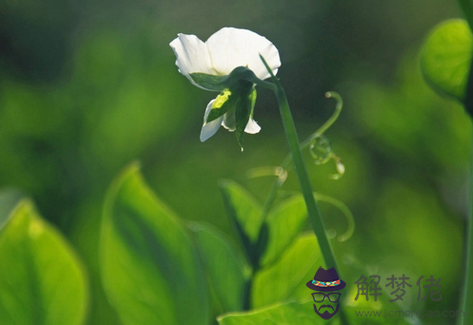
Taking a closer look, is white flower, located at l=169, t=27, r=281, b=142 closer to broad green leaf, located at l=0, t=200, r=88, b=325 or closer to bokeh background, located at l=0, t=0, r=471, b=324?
broad green leaf, located at l=0, t=200, r=88, b=325

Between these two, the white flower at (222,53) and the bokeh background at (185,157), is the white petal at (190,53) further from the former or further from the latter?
the bokeh background at (185,157)

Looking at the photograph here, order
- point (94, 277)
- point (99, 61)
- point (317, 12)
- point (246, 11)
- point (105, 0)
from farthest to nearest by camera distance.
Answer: point (317, 12) → point (246, 11) → point (105, 0) → point (99, 61) → point (94, 277)

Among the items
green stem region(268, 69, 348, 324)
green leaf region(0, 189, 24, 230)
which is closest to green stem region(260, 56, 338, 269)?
green stem region(268, 69, 348, 324)

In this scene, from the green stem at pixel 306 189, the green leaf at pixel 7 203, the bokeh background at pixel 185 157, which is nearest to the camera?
the green stem at pixel 306 189

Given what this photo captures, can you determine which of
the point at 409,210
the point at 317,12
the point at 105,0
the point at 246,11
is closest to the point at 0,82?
the point at 409,210

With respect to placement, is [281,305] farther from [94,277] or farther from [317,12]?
[317,12]

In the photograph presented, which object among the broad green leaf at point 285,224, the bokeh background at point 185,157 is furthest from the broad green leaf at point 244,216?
the bokeh background at point 185,157
